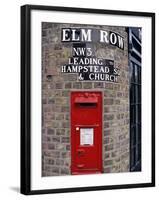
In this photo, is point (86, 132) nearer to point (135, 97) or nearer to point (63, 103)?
point (63, 103)

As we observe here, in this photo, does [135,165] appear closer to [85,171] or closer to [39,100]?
[85,171]

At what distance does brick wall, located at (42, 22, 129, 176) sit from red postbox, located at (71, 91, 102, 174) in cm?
5

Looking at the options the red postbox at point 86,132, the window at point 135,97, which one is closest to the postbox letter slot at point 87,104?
the red postbox at point 86,132

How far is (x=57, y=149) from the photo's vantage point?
5570 millimetres

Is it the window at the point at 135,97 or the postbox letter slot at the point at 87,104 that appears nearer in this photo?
the postbox letter slot at the point at 87,104

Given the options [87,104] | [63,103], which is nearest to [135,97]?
[87,104]

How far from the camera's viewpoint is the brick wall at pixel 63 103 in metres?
5.51

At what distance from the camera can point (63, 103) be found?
557 cm

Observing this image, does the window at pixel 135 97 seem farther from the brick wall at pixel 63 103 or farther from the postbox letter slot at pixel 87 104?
the postbox letter slot at pixel 87 104

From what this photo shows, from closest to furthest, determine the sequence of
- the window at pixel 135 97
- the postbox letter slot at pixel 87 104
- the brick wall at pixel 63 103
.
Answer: the brick wall at pixel 63 103
the postbox letter slot at pixel 87 104
the window at pixel 135 97

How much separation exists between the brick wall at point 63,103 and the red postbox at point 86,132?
0.05 metres

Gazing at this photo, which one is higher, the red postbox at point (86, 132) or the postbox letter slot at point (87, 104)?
the postbox letter slot at point (87, 104)
